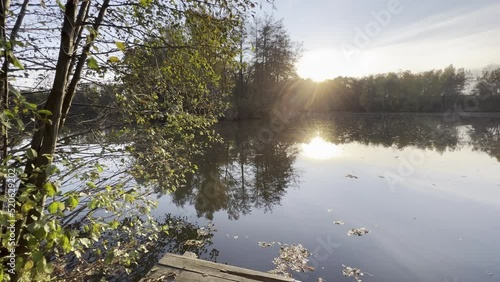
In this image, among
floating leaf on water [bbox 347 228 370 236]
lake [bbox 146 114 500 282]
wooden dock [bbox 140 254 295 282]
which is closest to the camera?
wooden dock [bbox 140 254 295 282]

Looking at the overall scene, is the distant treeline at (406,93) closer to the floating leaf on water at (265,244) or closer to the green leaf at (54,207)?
the floating leaf on water at (265,244)

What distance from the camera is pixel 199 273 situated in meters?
3.64

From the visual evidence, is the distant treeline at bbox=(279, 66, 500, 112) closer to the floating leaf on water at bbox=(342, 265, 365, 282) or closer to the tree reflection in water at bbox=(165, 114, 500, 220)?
the tree reflection in water at bbox=(165, 114, 500, 220)

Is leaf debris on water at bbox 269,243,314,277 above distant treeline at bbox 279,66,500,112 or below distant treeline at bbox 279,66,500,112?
below

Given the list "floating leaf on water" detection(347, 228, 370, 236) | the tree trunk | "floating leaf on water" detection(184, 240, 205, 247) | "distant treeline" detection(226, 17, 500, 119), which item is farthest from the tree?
"distant treeline" detection(226, 17, 500, 119)

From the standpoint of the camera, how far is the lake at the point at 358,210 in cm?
564

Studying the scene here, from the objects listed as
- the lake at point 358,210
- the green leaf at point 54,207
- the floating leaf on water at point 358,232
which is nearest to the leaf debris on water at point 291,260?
the lake at point 358,210

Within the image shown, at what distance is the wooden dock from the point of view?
139 inches

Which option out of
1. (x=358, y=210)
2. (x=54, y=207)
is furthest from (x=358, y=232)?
(x=54, y=207)

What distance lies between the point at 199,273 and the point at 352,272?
3.28m

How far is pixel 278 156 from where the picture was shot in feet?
54.4

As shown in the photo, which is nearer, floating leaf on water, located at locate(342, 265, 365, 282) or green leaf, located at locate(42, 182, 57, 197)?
green leaf, located at locate(42, 182, 57, 197)

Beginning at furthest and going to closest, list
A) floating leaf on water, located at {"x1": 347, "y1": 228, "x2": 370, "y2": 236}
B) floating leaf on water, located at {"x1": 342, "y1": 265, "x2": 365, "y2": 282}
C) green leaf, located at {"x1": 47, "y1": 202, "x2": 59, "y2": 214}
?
floating leaf on water, located at {"x1": 347, "y1": 228, "x2": 370, "y2": 236}
floating leaf on water, located at {"x1": 342, "y1": 265, "x2": 365, "y2": 282}
green leaf, located at {"x1": 47, "y1": 202, "x2": 59, "y2": 214}

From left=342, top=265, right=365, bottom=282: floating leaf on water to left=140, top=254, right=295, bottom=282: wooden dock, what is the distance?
217cm
